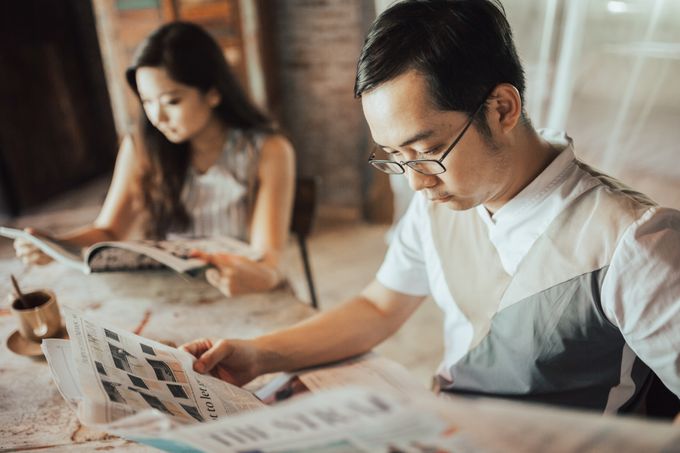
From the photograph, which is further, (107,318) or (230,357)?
(107,318)

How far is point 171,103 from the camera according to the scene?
1.64 metres

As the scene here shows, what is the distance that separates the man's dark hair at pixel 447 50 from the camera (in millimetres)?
826

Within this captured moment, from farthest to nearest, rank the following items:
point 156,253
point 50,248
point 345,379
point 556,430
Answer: point 50,248 → point 156,253 → point 345,379 → point 556,430

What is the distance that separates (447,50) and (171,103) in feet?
3.62

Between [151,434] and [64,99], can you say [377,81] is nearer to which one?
[151,434]

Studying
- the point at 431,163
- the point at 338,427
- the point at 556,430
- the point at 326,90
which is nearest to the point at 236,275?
the point at 431,163

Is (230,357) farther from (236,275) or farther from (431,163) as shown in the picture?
(431,163)

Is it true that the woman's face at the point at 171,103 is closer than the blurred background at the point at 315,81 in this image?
Yes

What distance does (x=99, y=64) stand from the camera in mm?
4207

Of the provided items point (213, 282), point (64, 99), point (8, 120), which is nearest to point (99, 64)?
point (64, 99)

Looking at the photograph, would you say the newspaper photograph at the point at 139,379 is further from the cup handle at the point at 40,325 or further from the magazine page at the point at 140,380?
the cup handle at the point at 40,325

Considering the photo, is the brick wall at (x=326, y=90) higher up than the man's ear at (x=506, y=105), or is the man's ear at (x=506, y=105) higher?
the man's ear at (x=506, y=105)

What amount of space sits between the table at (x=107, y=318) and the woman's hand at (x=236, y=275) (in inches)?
1.1

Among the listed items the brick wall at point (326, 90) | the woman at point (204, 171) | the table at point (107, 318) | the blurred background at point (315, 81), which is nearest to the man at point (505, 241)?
the table at point (107, 318)
